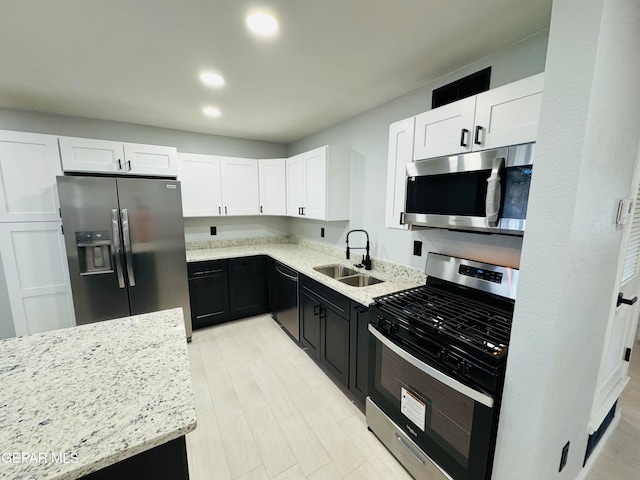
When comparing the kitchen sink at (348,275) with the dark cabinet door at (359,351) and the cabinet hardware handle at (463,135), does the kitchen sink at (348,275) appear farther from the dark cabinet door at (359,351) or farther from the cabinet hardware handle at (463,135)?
the cabinet hardware handle at (463,135)

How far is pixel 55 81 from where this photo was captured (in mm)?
1952

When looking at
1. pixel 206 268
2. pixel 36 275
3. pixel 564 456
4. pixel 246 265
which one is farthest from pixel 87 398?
pixel 36 275

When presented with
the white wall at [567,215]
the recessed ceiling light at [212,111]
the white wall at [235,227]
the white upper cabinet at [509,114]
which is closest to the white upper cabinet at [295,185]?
the white wall at [235,227]

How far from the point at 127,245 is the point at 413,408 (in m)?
2.75

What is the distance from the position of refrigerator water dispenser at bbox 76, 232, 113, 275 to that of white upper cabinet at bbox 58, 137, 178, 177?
2.21ft

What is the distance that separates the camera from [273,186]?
3572 mm

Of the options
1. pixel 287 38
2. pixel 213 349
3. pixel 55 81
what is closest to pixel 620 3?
pixel 287 38

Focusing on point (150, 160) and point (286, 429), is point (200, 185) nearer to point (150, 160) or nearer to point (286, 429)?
point (150, 160)

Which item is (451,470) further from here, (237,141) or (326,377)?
(237,141)

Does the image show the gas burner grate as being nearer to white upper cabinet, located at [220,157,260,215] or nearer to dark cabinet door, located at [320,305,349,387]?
dark cabinet door, located at [320,305,349,387]

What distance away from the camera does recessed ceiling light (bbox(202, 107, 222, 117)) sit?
8.34 feet

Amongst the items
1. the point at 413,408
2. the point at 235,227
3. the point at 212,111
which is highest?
the point at 212,111

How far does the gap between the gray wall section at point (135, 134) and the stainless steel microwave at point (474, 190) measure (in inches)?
111

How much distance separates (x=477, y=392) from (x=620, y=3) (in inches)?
57.9
